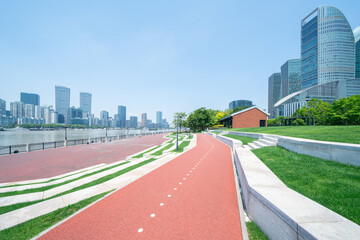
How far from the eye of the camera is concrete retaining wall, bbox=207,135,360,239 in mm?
2301

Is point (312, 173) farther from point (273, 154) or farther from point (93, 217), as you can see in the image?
point (93, 217)

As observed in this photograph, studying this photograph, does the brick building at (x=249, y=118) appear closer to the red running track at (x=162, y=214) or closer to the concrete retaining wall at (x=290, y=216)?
the red running track at (x=162, y=214)

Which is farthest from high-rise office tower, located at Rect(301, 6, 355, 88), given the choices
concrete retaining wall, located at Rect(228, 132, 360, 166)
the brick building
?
concrete retaining wall, located at Rect(228, 132, 360, 166)

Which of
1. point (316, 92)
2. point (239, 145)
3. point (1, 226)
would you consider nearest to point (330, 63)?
point (316, 92)

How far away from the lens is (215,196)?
547 centimetres

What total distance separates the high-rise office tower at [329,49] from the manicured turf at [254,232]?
163810 mm

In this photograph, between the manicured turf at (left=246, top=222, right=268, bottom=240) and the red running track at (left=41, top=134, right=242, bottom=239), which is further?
the red running track at (left=41, top=134, right=242, bottom=239)

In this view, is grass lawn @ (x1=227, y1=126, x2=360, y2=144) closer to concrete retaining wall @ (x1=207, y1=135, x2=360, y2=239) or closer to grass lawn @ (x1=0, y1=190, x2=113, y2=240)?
concrete retaining wall @ (x1=207, y1=135, x2=360, y2=239)

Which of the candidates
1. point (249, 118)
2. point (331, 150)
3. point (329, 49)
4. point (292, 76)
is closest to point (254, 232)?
point (331, 150)

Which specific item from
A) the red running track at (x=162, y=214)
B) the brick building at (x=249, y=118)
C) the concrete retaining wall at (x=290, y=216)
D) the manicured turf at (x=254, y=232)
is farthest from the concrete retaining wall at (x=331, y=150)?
the brick building at (x=249, y=118)

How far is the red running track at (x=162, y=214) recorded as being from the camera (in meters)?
3.60

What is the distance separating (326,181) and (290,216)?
9.98ft

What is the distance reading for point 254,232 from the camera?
3.51 m

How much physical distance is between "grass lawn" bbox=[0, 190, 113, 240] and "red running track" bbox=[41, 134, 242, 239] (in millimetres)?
582
